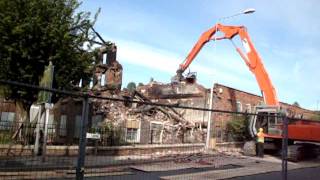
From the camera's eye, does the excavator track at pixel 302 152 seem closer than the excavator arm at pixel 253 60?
Yes

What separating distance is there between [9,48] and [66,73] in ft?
9.84

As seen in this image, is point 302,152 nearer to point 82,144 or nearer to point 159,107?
point 159,107

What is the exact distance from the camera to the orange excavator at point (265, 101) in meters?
24.6

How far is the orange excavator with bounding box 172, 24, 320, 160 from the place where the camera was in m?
24.6

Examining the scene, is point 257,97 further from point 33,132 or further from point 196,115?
point 33,132

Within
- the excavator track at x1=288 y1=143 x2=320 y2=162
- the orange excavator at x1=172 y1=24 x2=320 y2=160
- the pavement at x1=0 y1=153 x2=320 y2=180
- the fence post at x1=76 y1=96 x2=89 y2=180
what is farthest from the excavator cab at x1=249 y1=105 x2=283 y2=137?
the fence post at x1=76 y1=96 x2=89 y2=180

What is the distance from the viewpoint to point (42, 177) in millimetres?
9109

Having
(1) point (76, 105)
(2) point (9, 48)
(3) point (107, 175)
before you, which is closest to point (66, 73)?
(2) point (9, 48)

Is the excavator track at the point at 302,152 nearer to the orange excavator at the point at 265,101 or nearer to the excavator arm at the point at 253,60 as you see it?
the orange excavator at the point at 265,101

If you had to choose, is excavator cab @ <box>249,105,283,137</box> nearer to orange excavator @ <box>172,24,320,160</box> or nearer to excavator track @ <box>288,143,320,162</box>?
orange excavator @ <box>172,24,320,160</box>

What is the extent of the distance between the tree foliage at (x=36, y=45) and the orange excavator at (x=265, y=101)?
10346 millimetres

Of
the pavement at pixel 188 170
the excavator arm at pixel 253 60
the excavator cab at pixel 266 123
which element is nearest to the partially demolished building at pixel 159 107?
the pavement at pixel 188 170

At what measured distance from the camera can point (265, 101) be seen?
94.5 ft

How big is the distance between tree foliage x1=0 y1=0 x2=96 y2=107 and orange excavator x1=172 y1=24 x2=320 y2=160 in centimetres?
1035
